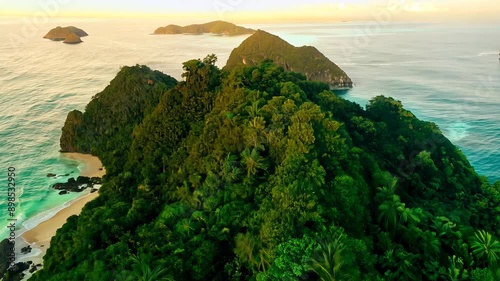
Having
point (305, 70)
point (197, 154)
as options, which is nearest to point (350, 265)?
point (197, 154)

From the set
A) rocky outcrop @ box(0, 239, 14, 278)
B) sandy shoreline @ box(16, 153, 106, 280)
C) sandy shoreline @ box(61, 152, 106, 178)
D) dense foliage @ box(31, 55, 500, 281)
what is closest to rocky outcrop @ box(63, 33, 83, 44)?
sandy shoreline @ box(61, 152, 106, 178)

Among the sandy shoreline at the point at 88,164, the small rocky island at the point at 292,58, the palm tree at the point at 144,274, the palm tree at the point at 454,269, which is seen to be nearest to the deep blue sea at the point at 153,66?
the sandy shoreline at the point at 88,164

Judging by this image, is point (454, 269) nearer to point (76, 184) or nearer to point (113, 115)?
point (76, 184)

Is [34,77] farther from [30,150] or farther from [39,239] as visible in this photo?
[39,239]

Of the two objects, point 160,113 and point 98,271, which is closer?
point 98,271

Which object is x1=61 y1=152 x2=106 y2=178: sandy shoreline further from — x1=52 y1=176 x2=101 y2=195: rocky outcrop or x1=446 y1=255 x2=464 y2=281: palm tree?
x1=446 y1=255 x2=464 y2=281: palm tree

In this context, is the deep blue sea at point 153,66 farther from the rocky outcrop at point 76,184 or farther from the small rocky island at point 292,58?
the small rocky island at point 292,58
